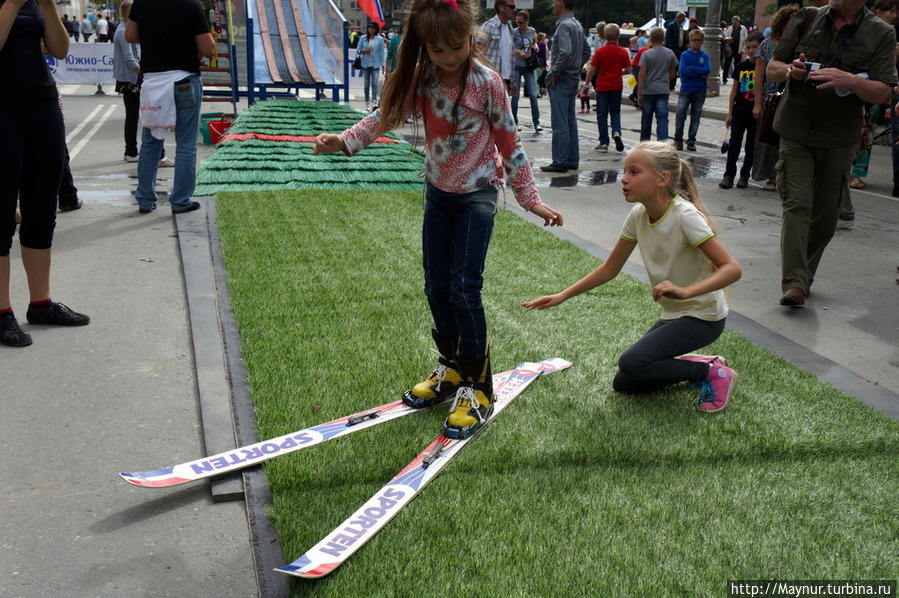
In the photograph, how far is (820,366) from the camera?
4.68 metres

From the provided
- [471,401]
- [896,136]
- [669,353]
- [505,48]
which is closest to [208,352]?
[471,401]

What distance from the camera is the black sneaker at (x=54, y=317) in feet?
16.7

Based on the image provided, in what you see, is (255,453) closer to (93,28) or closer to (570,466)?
(570,466)

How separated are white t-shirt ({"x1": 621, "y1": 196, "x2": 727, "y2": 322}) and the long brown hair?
107cm

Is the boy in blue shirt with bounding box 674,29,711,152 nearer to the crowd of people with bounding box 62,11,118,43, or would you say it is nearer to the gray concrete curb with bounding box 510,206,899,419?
the gray concrete curb with bounding box 510,206,899,419

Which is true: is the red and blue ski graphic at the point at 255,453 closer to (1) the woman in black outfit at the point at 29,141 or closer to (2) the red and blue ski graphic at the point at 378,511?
(2) the red and blue ski graphic at the point at 378,511

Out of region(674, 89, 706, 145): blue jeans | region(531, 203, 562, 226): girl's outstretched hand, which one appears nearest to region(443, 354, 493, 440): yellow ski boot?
region(531, 203, 562, 226): girl's outstretched hand

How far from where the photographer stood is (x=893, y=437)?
147 inches

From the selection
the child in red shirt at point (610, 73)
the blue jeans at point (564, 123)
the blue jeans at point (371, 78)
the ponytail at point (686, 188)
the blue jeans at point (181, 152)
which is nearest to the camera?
the ponytail at point (686, 188)

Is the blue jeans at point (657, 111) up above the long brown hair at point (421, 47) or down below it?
below

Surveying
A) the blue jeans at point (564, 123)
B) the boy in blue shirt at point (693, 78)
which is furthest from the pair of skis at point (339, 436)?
the boy in blue shirt at point (693, 78)

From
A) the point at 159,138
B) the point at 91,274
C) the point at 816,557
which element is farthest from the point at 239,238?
the point at 816,557

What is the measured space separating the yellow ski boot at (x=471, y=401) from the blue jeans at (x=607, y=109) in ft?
35.0

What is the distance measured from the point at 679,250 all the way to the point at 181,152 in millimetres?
5494
